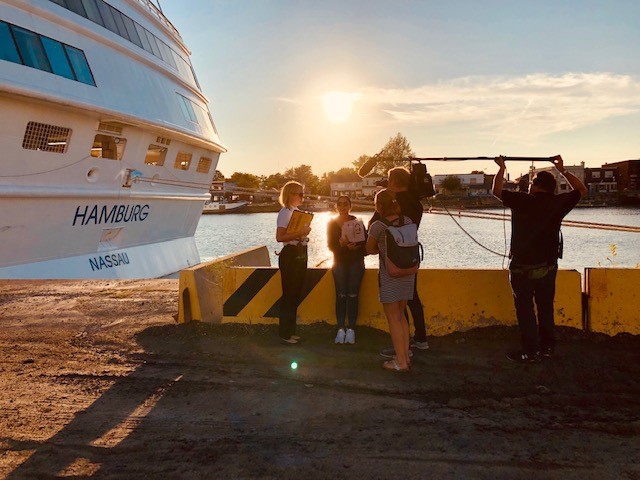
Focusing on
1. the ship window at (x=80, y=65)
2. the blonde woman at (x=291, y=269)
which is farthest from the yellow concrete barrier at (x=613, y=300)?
the ship window at (x=80, y=65)

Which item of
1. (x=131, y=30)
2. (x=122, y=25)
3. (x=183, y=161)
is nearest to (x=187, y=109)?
(x=183, y=161)

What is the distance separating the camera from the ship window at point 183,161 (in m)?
16.9

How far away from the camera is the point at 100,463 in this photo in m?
3.23

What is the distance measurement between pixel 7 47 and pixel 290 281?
26.5 feet

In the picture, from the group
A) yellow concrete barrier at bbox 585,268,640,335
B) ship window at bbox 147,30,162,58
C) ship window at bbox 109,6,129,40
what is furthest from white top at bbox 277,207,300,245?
ship window at bbox 147,30,162,58

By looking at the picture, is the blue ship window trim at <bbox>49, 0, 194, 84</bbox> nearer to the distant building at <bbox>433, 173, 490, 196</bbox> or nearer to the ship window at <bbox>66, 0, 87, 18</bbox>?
the ship window at <bbox>66, 0, 87, 18</bbox>

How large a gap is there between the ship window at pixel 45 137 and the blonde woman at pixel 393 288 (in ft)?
28.1

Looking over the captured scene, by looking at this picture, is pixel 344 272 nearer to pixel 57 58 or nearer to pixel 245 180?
pixel 57 58

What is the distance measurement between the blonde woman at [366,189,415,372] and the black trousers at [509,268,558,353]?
3.50 feet

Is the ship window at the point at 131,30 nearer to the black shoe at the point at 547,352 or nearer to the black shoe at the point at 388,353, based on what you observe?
the black shoe at the point at 388,353

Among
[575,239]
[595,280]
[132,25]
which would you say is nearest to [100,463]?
[595,280]

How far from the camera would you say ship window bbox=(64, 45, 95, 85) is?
37.7ft

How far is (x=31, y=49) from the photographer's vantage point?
10.4m

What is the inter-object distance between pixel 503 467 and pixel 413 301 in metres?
2.38
